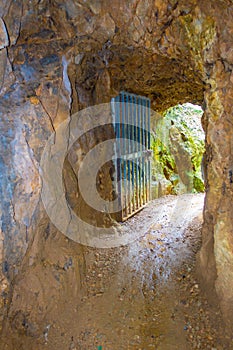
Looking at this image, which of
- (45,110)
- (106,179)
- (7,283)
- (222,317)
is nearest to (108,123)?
(106,179)

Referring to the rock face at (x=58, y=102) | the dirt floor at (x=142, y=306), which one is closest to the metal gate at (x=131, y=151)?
the dirt floor at (x=142, y=306)

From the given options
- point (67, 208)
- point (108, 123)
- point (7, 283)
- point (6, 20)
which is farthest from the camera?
point (108, 123)

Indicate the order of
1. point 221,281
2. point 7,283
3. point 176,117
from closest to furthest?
point 7,283
point 221,281
point 176,117

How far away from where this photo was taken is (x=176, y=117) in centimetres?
765

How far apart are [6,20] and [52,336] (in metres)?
2.70

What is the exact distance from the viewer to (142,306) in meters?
2.70

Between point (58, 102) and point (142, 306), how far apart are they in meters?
2.23

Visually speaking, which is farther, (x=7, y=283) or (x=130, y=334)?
(x=130, y=334)

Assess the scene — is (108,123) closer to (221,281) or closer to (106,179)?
(106,179)

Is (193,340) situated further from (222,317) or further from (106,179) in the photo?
(106,179)

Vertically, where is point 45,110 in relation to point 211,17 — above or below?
below

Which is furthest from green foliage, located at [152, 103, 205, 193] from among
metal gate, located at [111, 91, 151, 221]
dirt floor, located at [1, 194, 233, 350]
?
dirt floor, located at [1, 194, 233, 350]

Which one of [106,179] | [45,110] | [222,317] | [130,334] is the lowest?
[130,334]

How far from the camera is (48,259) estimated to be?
8.37ft
